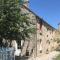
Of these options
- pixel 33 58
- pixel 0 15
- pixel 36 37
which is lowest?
pixel 33 58

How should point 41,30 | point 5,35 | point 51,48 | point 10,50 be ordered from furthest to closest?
point 51,48 → point 41,30 → point 5,35 → point 10,50

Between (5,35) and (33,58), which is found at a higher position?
(5,35)

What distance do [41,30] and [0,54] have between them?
1323 cm

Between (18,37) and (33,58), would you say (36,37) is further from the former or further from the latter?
(18,37)

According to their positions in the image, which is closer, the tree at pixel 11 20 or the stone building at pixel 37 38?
the tree at pixel 11 20

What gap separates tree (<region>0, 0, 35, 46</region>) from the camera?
19172 mm

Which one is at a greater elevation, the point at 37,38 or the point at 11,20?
the point at 11,20

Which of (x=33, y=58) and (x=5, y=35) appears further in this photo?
(x=33, y=58)

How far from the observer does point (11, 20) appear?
1973cm

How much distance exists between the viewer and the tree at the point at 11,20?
19.2 m

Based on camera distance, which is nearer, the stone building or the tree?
the tree

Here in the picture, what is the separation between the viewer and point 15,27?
19859mm

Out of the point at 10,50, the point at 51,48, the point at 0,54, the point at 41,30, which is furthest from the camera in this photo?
the point at 51,48

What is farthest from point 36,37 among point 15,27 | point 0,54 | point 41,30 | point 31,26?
point 0,54
